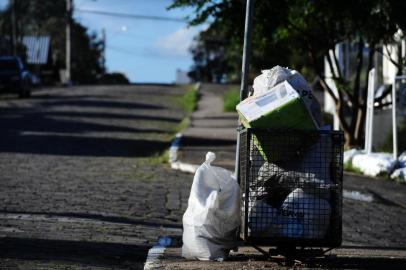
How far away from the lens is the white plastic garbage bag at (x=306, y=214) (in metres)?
6.10

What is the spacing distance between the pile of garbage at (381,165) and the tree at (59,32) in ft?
178

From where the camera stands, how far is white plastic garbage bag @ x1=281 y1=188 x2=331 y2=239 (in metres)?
6.10

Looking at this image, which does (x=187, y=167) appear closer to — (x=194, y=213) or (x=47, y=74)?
(x=194, y=213)

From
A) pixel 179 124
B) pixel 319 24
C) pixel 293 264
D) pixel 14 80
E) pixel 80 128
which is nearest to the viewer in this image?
pixel 293 264

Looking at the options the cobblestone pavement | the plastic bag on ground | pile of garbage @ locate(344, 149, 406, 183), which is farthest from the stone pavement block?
the plastic bag on ground

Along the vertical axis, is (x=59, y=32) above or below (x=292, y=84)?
above

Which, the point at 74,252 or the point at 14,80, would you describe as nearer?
the point at 74,252

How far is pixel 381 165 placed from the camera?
42.9 feet

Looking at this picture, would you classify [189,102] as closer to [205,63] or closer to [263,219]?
[263,219]

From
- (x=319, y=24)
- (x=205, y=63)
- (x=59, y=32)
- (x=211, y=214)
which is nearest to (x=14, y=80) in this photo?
(x=319, y=24)

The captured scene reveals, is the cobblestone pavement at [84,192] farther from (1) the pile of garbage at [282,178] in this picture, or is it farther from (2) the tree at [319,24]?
(2) the tree at [319,24]

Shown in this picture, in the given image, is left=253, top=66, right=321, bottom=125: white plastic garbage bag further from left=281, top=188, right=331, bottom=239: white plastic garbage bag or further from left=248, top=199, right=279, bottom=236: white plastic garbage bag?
left=248, top=199, right=279, bottom=236: white plastic garbage bag

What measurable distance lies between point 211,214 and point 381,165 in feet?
24.0

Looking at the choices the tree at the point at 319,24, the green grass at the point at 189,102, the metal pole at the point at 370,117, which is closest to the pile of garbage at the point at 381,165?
the metal pole at the point at 370,117
